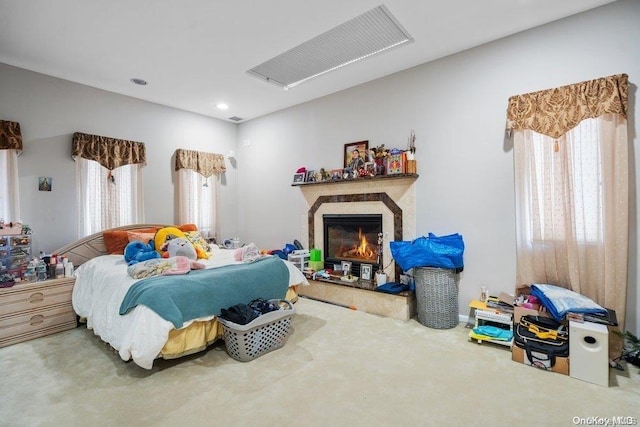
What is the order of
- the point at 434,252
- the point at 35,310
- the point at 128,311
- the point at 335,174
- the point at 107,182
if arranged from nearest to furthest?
1. the point at 128,311
2. the point at 35,310
3. the point at 434,252
4. the point at 107,182
5. the point at 335,174

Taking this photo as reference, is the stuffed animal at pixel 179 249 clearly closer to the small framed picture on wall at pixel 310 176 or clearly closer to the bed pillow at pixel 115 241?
the bed pillow at pixel 115 241

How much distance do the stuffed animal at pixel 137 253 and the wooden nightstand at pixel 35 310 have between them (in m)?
0.62

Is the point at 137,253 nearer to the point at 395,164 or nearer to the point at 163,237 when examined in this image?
the point at 163,237

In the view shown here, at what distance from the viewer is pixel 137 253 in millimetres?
3105

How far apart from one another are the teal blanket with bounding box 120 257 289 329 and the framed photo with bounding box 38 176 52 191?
227cm

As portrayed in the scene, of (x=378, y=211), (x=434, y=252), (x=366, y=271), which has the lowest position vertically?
(x=366, y=271)

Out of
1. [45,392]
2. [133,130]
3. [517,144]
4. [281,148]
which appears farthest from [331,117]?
[45,392]

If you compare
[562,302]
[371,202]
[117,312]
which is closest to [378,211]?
[371,202]

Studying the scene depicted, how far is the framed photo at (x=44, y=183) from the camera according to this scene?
349cm

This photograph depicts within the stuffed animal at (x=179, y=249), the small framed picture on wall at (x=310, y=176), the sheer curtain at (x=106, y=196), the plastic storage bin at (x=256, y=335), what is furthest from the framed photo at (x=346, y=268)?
the sheer curtain at (x=106, y=196)

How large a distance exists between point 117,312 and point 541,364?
3.16 meters

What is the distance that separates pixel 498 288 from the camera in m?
2.99

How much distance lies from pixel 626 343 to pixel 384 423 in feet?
7.03

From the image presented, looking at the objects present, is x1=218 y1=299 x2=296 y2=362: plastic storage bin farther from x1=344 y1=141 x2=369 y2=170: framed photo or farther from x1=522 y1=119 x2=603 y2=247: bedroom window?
x1=522 y1=119 x2=603 y2=247: bedroom window
